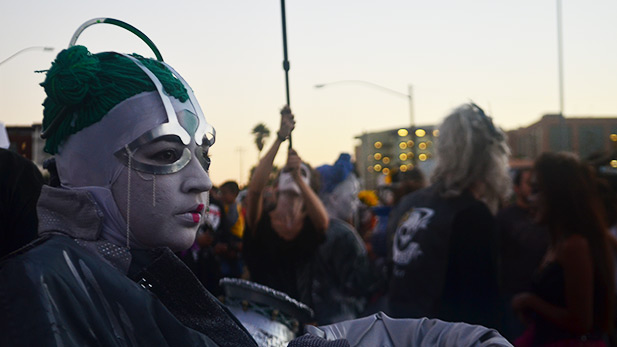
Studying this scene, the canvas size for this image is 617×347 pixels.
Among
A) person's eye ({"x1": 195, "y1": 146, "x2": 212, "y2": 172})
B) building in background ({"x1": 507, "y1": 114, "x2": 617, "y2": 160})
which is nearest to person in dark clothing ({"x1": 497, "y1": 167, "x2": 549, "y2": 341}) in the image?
person's eye ({"x1": 195, "y1": 146, "x2": 212, "y2": 172})

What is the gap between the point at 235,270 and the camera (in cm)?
782

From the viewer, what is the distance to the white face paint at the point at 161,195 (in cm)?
166

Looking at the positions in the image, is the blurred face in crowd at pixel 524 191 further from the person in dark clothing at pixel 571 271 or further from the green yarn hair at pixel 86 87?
the green yarn hair at pixel 86 87

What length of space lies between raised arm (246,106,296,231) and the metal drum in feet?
4.33

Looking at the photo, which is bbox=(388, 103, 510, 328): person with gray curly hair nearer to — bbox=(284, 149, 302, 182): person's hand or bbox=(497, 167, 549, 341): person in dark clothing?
bbox=(284, 149, 302, 182): person's hand

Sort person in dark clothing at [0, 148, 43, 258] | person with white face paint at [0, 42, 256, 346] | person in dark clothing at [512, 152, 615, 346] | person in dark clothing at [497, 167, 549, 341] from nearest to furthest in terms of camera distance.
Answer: person with white face paint at [0, 42, 256, 346] → person in dark clothing at [0, 148, 43, 258] → person in dark clothing at [512, 152, 615, 346] → person in dark clothing at [497, 167, 549, 341]

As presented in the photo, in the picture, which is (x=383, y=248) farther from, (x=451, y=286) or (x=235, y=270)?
(x=451, y=286)

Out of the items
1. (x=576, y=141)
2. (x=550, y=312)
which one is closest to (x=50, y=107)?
(x=550, y=312)

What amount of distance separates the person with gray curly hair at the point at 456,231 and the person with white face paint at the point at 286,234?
2.54 feet

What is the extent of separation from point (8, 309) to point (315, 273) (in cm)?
362

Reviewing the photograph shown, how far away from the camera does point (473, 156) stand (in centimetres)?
391

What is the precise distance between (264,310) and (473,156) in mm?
1869

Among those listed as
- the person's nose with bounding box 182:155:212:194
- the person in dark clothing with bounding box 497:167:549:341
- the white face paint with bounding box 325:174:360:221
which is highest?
the person's nose with bounding box 182:155:212:194

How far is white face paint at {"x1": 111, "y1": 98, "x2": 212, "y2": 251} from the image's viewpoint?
65.4 inches
